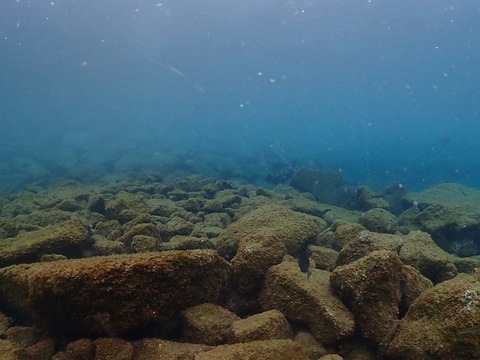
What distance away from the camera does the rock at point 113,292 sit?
2.86 meters

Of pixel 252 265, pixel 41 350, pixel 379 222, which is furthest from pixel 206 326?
pixel 379 222

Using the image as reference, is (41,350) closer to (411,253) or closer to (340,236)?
(340,236)

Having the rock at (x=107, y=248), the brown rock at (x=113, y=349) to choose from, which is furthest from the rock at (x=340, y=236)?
the brown rock at (x=113, y=349)

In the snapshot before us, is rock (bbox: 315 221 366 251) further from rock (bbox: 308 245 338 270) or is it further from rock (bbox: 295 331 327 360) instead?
rock (bbox: 295 331 327 360)

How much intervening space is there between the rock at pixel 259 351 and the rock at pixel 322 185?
1053 cm

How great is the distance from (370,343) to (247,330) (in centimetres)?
113

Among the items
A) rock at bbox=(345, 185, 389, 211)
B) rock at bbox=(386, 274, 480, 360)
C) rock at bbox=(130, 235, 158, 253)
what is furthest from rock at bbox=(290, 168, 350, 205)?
rock at bbox=(386, 274, 480, 360)

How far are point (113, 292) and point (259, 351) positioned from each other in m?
1.28

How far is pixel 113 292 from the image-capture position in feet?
9.50

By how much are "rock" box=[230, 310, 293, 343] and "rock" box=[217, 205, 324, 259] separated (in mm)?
1395

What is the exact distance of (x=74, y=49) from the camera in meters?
50.8

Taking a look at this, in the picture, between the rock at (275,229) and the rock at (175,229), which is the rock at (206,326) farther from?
the rock at (175,229)

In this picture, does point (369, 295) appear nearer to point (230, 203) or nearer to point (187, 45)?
point (230, 203)

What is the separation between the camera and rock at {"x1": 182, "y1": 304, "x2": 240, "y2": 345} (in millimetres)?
3152
